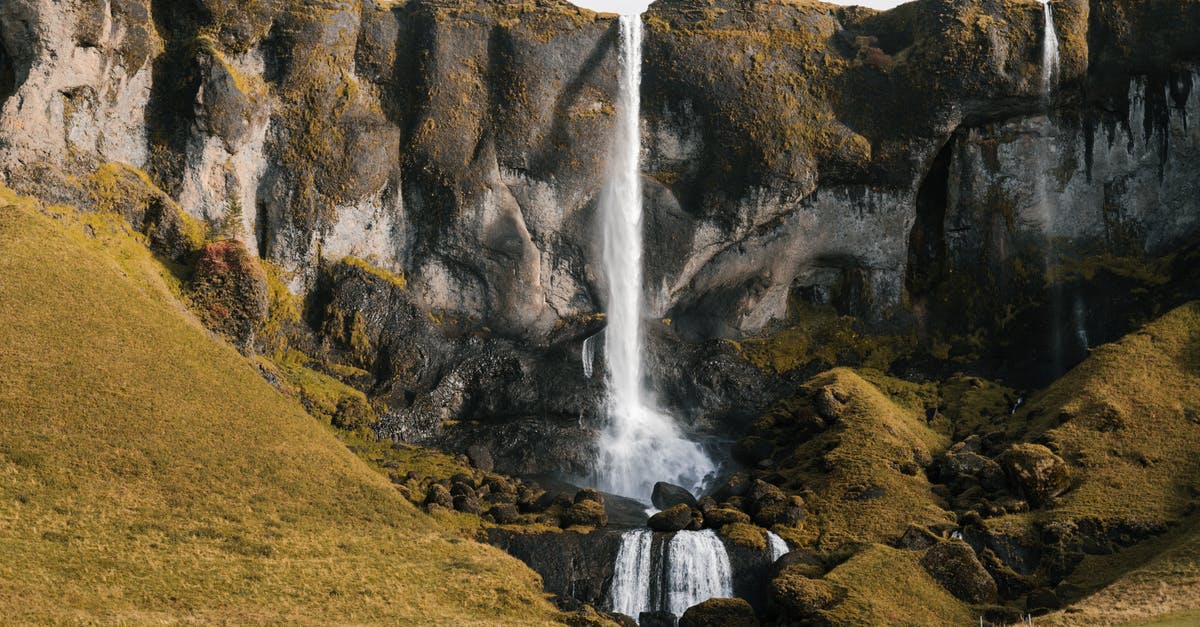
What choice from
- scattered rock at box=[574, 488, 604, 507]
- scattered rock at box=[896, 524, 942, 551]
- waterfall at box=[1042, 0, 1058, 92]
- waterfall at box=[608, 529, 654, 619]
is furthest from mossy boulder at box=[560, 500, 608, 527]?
waterfall at box=[1042, 0, 1058, 92]

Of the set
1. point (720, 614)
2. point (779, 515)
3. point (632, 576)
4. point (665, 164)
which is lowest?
point (720, 614)

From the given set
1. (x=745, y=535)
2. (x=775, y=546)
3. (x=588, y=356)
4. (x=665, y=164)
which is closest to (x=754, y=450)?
(x=775, y=546)

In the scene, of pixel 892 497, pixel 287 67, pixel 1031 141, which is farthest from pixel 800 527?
pixel 287 67

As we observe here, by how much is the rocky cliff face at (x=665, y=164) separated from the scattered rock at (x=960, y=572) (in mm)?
19130

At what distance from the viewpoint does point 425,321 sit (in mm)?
60344

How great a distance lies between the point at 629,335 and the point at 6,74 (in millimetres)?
32274

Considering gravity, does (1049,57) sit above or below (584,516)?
above

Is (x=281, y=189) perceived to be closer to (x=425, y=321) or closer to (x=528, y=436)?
(x=425, y=321)

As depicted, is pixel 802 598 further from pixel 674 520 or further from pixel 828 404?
pixel 828 404

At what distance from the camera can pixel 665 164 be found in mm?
64688

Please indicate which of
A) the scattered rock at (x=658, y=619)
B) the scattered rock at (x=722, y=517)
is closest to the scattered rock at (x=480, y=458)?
the scattered rock at (x=722, y=517)

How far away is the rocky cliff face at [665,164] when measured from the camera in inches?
2329

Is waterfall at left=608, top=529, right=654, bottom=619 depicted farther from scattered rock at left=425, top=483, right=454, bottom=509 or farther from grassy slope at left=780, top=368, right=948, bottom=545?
scattered rock at left=425, top=483, right=454, bottom=509

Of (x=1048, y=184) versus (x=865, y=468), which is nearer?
(x=865, y=468)
